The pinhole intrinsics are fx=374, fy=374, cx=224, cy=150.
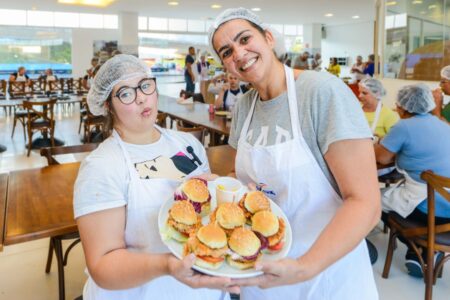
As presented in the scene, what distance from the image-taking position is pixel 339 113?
956 millimetres

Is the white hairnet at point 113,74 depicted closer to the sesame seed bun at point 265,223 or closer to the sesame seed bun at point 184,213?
the sesame seed bun at point 184,213

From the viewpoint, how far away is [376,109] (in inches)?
138

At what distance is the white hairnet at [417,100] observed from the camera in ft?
7.97

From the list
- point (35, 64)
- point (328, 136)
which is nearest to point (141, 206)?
point (328, 136)

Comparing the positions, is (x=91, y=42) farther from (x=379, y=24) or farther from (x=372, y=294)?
(x=372, y=294)

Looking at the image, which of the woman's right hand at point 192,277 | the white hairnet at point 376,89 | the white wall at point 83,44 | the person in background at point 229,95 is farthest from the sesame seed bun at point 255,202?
the white wall at point 83,44

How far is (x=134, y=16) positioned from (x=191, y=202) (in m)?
12.1

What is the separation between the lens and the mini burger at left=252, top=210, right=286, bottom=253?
0.89m

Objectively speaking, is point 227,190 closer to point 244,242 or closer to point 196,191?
point 196,191

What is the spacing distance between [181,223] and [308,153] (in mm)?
398

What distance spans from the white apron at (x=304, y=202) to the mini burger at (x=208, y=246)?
0.31 m

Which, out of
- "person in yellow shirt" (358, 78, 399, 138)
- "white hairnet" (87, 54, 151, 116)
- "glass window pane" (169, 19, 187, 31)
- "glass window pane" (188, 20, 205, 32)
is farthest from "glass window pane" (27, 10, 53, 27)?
"white hairnet" (87, 54, 151, 116)

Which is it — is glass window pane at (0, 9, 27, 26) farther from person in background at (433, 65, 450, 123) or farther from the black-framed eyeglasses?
the black-framed eyeglasses

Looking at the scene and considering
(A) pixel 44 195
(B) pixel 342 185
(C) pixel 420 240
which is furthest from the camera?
(C) pixel 420 240
